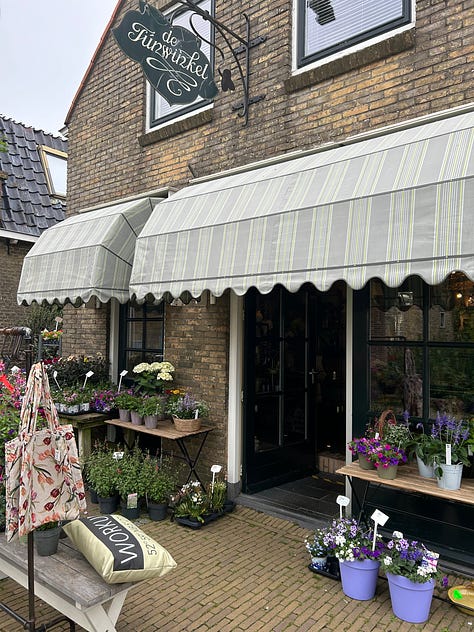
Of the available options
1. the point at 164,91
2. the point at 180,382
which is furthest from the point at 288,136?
the point at 180,382

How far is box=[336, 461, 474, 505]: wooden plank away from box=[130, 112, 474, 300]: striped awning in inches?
64.9

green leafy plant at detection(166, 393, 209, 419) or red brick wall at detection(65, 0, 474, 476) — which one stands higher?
red brick wall at detection(65, 0, 474, 476)

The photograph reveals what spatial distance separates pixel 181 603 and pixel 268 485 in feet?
8.09

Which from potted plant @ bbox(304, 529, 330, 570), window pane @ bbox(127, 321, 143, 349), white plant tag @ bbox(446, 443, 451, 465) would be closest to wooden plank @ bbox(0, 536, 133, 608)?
potted plant @ bbox(304, 529, 330, 570)

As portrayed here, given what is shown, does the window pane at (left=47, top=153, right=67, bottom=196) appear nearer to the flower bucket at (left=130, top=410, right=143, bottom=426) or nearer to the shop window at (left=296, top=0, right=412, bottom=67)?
the flower bucket at (left=130, top=410, right=143, bottom=426)

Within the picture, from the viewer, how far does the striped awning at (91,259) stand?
555cm

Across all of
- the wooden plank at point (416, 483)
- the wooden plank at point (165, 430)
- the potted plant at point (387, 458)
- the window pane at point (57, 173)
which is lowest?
the wooden plank at point (416, 483)

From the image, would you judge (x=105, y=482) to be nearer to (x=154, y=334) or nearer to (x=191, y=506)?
(x=191, y=506)

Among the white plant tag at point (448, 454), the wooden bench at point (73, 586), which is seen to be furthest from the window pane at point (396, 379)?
the wooden bench at point (73, 586)

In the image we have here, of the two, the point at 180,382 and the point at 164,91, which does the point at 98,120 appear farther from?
the point at 180,382

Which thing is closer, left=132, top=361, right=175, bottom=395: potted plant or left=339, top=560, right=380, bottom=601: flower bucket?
left=339, top=560, right=380, bottom=601: flower bucket

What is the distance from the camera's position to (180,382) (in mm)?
6215

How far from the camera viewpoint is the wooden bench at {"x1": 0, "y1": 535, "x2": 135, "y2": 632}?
9.11 feet

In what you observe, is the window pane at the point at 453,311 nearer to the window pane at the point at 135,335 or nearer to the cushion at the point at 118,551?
the cushion at the point at 118,551
